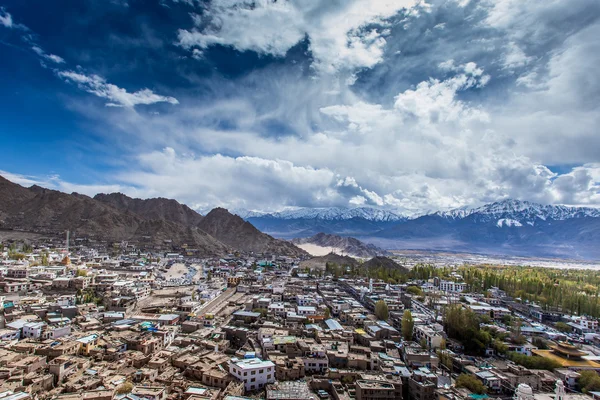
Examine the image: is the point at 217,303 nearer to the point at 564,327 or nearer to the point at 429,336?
the point at 429,336

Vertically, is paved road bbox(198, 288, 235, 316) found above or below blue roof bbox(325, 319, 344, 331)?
below

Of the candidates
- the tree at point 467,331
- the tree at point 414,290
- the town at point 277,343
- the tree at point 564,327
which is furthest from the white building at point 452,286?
the tree at point 467,331

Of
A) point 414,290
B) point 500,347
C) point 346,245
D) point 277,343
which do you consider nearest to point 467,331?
point 500,347

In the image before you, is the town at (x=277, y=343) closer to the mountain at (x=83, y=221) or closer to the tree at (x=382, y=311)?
the tree at (x=382, y=311)

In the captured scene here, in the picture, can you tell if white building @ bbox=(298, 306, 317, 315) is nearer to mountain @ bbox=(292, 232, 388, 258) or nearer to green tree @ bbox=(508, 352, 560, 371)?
green tree @ bbox=(508, 352, 560, 371)

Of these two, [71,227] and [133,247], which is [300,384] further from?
[71,227]

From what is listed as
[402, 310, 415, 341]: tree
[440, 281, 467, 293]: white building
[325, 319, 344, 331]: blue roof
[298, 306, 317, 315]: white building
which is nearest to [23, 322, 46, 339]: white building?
[298, 306, 317, 315]: white building
